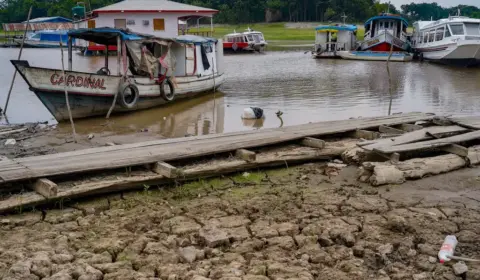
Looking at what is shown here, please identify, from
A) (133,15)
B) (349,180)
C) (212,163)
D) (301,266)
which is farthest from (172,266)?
(133,15)

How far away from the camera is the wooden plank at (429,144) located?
6.57m

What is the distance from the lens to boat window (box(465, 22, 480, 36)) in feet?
97.5

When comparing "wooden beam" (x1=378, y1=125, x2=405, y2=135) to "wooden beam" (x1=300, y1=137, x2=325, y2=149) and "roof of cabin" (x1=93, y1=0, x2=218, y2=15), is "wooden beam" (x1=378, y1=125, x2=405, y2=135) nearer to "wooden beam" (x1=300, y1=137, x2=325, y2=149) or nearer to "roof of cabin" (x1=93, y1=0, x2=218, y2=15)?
"wooden beam" (x1=300, y1=137, x2=325, y2=149)

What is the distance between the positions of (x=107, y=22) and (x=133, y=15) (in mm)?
1652

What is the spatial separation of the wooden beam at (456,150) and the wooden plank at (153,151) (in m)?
1.61

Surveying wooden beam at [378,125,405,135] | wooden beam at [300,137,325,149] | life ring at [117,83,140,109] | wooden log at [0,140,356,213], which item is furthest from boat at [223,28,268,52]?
wooden beam at [300,137,325,149]

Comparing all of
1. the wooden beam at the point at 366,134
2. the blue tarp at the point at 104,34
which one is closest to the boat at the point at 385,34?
the blue tarp at the point at 104,34

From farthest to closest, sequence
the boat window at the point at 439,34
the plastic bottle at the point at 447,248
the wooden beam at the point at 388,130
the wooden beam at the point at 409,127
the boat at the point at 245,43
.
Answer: the boat at the point at 245,43
the boat window at the point at 439,34
the wooden beam at the point at 409,127
the wooden beam at the point at 388,130
the plastic bottle at the point at 447,248

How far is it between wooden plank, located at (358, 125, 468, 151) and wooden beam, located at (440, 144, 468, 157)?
0.38m

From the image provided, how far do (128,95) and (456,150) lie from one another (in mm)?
8882

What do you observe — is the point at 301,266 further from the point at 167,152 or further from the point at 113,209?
the point at 167,152

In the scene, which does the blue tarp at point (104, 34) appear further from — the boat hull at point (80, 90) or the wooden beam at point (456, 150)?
the wooden beam at point (456, 150)

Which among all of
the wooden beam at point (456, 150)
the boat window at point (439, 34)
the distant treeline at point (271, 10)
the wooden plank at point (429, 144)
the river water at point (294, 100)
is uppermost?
the distant treeline at point (271, 10)

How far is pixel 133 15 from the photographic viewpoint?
29344mm
